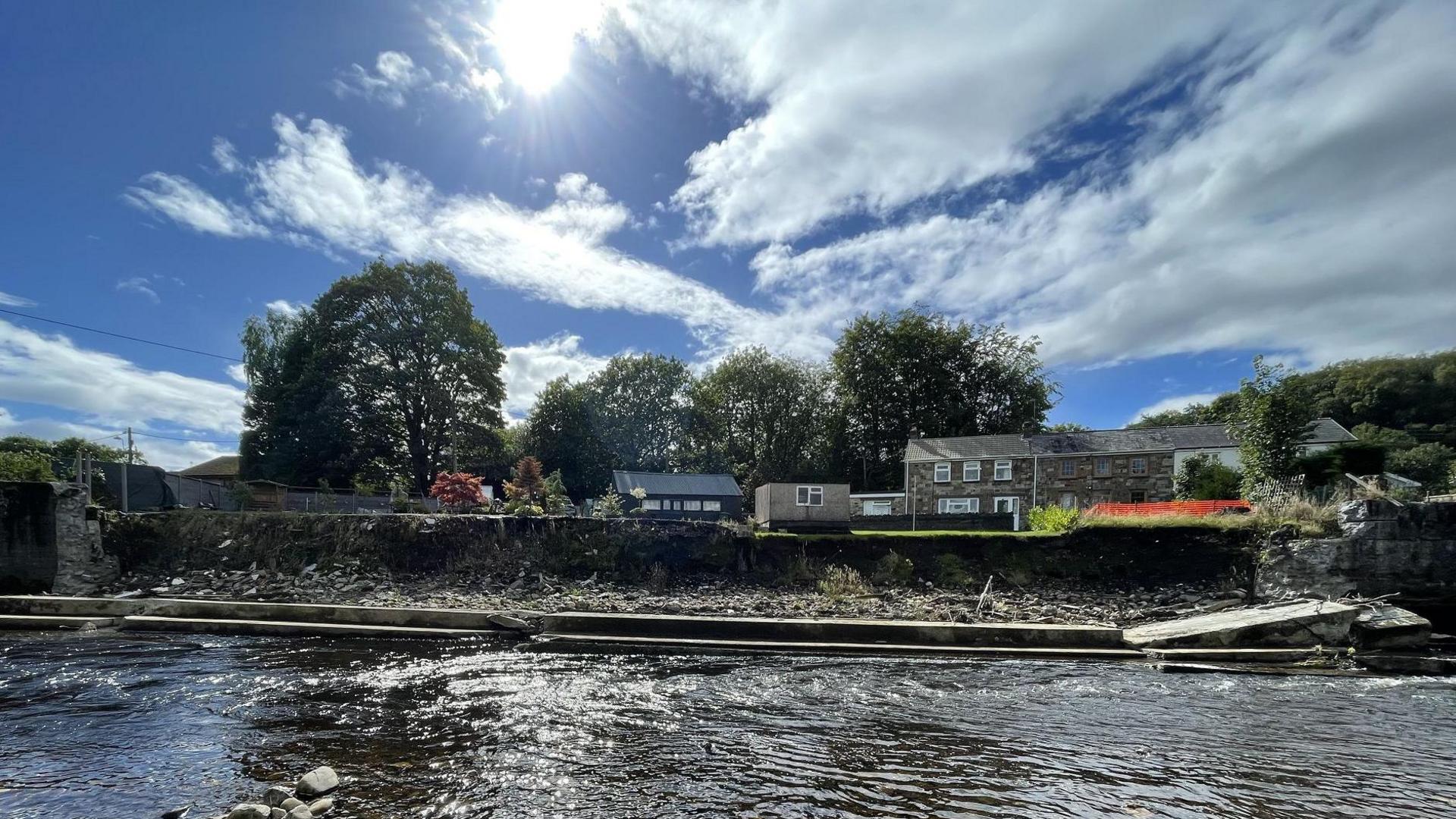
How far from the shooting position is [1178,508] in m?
21.0

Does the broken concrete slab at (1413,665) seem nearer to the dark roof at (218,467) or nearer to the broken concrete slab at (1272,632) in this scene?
the broken concrete slab at (1272,632)

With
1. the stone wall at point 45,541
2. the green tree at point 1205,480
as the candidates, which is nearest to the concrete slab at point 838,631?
the stone wall at point 45,541

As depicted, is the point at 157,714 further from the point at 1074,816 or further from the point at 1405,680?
the point at 1405,680

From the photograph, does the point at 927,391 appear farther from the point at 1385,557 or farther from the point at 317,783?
the point at 317,783

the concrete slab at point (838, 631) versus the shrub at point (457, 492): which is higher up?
the shrub at point (457, 492)

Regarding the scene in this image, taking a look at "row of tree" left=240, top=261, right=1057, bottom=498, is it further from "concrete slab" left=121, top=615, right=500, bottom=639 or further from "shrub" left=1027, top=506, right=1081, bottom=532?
"shrub" left=1027, top=506, right=1081, bottom=532

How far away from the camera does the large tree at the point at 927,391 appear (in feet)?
160

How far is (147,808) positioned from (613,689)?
466cm

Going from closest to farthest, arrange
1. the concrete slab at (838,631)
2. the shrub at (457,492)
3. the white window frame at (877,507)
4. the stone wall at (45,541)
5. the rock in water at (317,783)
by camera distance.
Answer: the rock in water at (317,783), the concrete slab at (838,631), the stone wall at (45,541), the shrub at (457,492), the white window frame at (877,507)

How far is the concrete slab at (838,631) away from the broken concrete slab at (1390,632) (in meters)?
3.96

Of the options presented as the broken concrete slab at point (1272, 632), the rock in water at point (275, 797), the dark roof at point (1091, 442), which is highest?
the dark roof at point (1091, 442)

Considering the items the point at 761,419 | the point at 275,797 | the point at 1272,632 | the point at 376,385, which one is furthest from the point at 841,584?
the point at 761,419

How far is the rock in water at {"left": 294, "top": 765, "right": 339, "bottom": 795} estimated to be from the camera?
Answer: 4.74 meters

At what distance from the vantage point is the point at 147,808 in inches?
183
